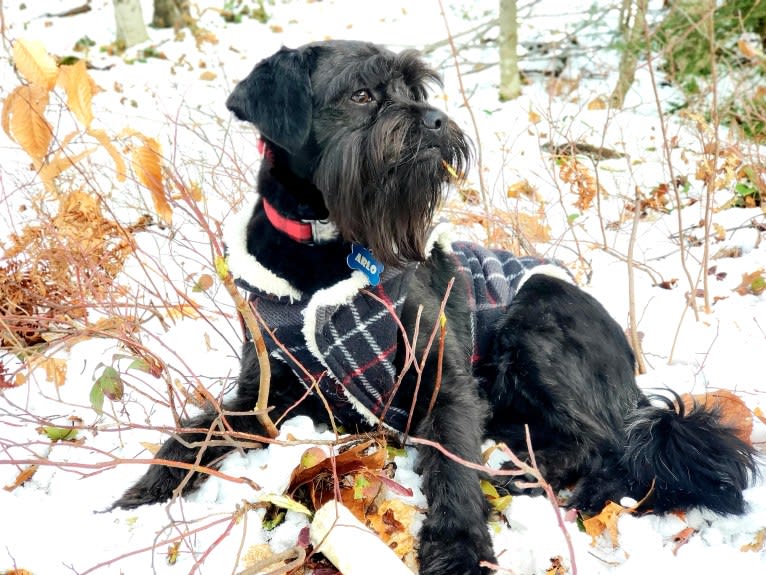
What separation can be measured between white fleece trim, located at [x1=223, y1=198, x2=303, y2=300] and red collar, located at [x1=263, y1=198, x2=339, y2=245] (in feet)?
0.50

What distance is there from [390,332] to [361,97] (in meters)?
0.87

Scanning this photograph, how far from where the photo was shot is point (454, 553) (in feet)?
6.30

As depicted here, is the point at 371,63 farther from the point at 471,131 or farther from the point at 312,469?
the point at 471,131

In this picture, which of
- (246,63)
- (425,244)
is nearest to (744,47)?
(425,244)

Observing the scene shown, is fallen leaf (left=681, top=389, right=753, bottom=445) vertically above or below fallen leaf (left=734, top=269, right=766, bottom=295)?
above

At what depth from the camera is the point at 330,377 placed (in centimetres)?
237

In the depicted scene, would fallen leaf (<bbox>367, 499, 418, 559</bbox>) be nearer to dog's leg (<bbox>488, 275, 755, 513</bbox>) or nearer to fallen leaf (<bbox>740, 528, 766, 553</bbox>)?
dog's leg (<bbox>488, 275, 755, 513</bbox>)

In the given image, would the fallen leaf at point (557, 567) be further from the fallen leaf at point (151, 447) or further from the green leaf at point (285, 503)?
the fallen leaf at point (151, 447)

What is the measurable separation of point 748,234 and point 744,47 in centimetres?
134

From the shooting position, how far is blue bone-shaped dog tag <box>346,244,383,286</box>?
2.29 m

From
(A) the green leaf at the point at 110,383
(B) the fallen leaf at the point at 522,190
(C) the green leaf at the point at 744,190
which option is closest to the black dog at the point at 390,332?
(A) the green leaf at the point at 110,383

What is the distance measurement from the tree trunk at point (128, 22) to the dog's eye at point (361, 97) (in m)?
10.7

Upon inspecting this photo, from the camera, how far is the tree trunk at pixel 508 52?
771 cm

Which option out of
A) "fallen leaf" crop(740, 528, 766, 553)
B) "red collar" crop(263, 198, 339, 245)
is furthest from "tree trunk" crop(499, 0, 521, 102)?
"fallen leaf" crop(740, 528, 766, 553)
